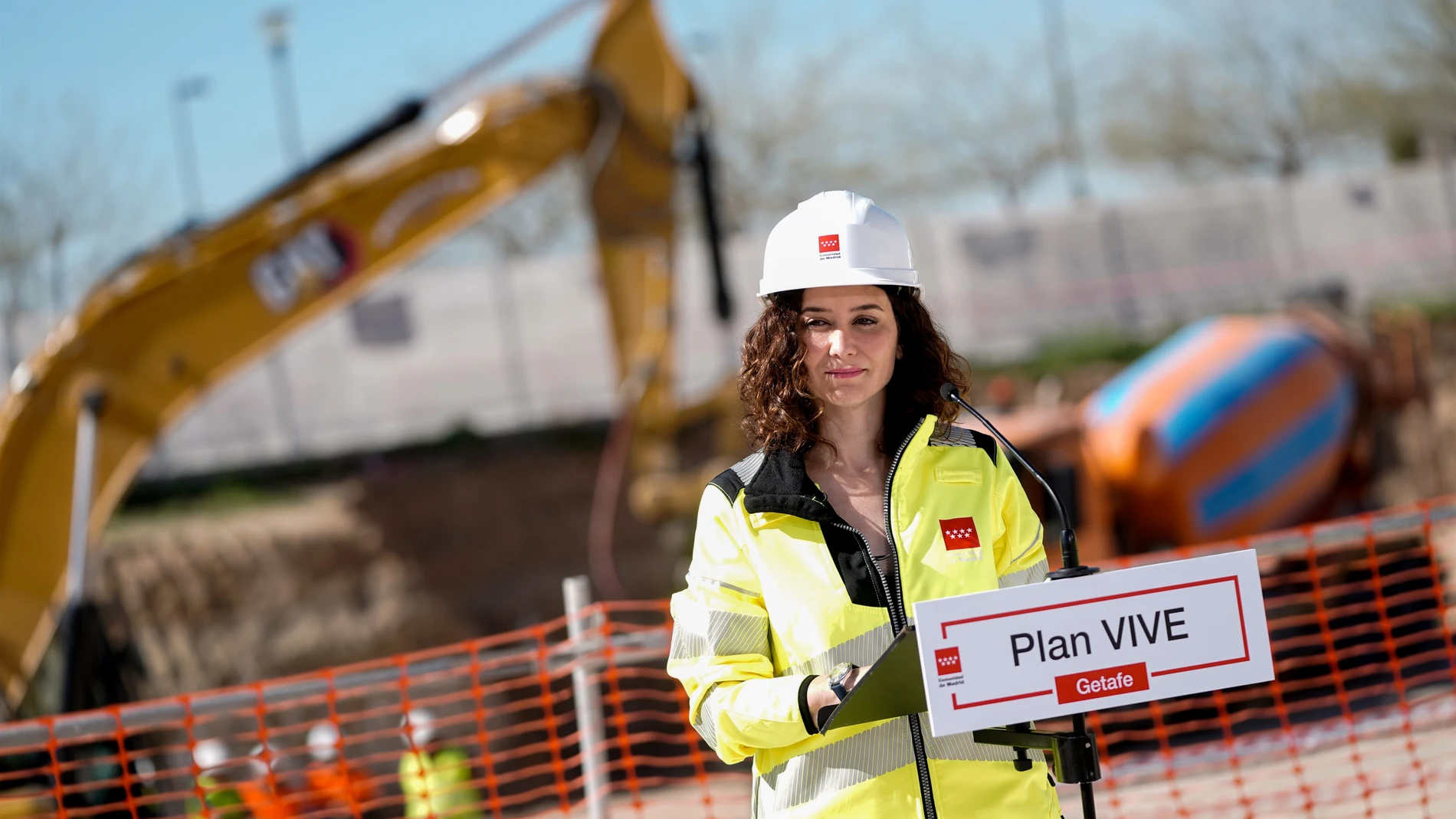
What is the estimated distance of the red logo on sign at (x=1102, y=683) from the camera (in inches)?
78.7

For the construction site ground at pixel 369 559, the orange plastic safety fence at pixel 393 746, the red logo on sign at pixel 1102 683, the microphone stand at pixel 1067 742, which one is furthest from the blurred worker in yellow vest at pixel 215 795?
the red logo on sign at pixel 1102 683

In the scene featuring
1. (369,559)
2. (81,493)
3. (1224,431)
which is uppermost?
(369,559)

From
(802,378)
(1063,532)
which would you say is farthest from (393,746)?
(1063,532)

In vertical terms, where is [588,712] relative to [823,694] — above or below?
above

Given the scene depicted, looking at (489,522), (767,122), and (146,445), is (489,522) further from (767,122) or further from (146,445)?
(767,122)

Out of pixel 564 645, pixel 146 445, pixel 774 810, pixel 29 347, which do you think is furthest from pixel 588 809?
pixel 29 347

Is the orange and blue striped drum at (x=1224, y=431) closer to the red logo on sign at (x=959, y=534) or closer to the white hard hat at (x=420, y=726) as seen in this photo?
the white hard hat at (x=420, y=726)

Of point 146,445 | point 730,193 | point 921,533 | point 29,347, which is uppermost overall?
point 730,193

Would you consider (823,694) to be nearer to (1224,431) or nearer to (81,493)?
(81,493)

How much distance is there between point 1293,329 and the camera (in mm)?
10117

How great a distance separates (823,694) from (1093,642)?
40 cm

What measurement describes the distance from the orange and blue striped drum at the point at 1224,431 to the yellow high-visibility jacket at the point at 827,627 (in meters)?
6.86

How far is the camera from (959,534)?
2.15 metres

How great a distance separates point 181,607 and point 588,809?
8.76 metres
